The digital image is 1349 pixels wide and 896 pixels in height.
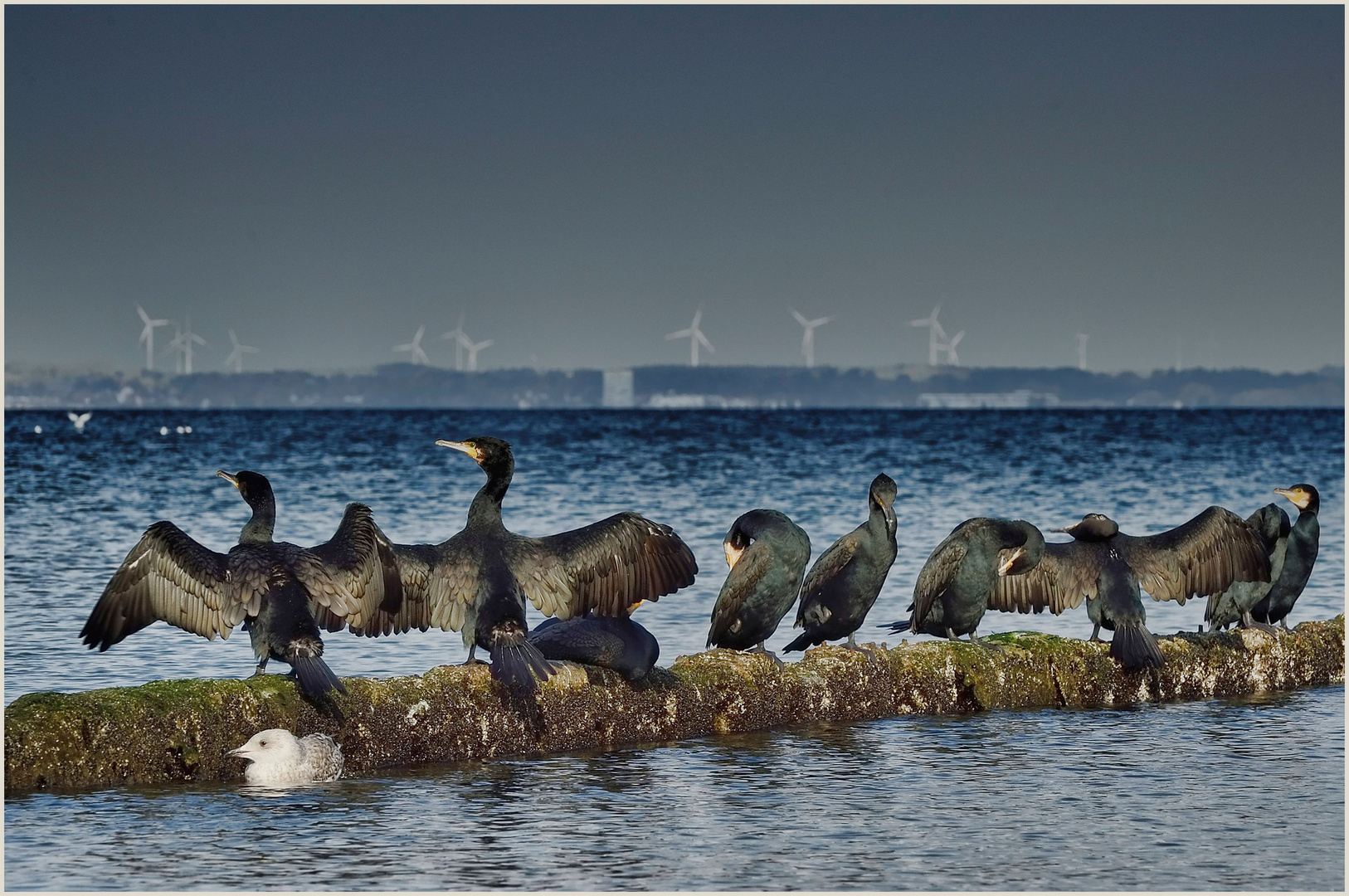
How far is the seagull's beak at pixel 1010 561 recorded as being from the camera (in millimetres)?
10891

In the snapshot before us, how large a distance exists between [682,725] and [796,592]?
125 cm

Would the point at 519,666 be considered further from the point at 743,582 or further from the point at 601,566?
the point at 743,582

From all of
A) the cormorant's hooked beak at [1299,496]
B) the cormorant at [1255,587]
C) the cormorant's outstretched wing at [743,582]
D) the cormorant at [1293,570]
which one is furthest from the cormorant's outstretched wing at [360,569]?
the cormorant's hooked beak at [1299,496]

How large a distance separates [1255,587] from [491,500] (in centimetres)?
519

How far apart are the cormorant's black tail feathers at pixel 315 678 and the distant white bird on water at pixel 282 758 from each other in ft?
0.71

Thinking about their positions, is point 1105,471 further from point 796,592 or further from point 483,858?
point 483,858

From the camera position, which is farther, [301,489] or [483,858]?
[301,489]

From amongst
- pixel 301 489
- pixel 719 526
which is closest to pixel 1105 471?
pixel 301 489

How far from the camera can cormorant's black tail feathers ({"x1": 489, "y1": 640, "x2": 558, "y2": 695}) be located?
888 centimetres

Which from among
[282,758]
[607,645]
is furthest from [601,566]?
[282,758]

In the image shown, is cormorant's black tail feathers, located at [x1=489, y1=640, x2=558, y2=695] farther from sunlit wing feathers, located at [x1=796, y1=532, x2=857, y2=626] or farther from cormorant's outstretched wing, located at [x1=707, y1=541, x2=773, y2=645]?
sunlit wing feathers, located at [x1=796, y1=532, x2=857, y2=626]

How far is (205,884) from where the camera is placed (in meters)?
6.69

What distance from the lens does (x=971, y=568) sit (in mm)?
10789

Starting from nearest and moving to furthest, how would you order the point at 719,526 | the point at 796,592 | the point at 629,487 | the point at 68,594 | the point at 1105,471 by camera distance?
1. the point at 796,592
2. the point at 68,594
3. the point at 719,526
4. the point at 629,487
5. the point at 1105,471
